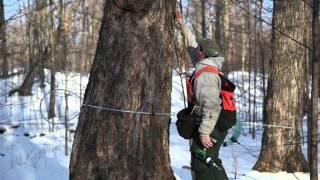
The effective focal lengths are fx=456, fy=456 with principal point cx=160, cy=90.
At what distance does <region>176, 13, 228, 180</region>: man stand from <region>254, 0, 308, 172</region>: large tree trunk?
11.0ft

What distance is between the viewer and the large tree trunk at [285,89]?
724 cm

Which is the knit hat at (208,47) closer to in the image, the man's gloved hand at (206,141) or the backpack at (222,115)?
the backpack at (222,115)

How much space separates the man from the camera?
382cm

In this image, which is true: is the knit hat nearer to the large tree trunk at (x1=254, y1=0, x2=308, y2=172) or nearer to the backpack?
the backpack

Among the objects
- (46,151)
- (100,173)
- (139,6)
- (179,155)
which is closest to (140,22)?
(139,6)

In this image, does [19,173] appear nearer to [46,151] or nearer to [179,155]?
[46,151]

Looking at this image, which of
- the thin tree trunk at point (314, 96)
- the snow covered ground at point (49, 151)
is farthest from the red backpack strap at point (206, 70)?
the snow covered ground at point (49, 151)

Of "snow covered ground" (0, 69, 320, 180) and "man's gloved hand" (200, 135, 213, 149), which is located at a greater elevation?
"man's gloved hand" (200, 135, 213, 149)

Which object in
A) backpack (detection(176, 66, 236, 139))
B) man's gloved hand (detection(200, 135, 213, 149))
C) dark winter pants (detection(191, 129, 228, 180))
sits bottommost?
dark winter pants (detection(191, 129, 228, 180))

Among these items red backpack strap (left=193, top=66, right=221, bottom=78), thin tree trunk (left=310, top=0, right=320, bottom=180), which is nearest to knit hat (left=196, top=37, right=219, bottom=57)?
red backpack strap (left=193, top=66, right=221, bottom=78)

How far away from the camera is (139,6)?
3693 millimetres

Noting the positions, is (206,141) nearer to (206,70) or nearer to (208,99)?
(208,99)

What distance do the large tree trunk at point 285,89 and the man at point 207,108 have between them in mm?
3354

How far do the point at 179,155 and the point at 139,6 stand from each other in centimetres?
659
